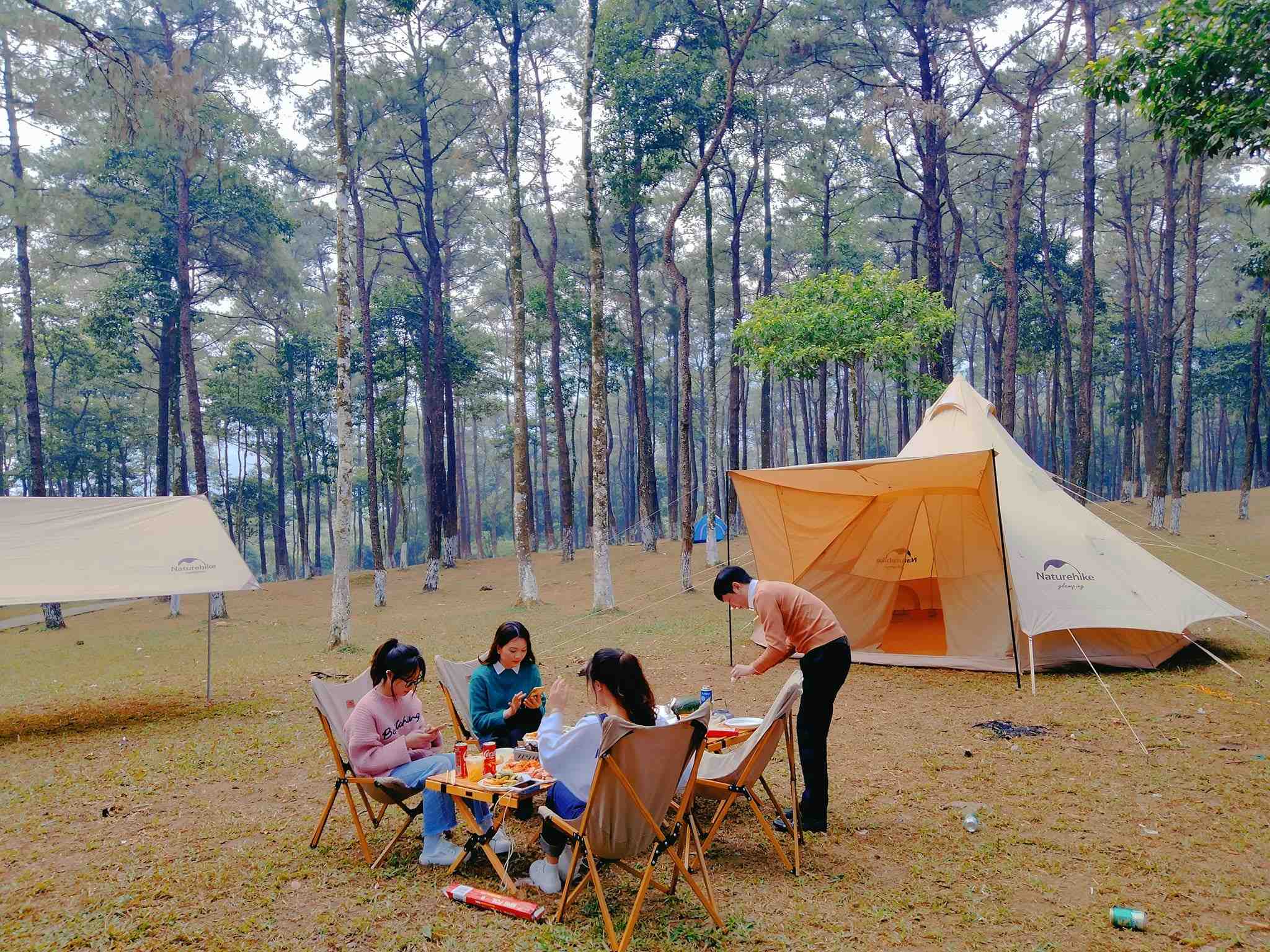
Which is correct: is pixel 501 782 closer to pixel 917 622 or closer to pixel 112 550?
pixel 112 550

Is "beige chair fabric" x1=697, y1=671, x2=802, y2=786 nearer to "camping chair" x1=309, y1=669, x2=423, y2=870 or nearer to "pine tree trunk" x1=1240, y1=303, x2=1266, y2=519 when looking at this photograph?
"camping chair" x1=309, y1=669, x2=423, y2=870

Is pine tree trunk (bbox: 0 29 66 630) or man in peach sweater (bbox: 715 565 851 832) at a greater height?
pine tree trunk (bbox: 0 29 66 630)

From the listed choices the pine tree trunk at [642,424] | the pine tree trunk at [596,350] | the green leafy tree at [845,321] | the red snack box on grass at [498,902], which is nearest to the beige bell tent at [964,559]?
the green leafy tree at [845,321]

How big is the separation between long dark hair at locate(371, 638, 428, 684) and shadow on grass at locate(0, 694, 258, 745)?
4.10 metres

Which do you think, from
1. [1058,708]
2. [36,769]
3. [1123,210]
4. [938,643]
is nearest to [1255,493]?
[1123,210]

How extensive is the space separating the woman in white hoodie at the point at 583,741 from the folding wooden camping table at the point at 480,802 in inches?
5.0

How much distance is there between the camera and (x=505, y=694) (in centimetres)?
431

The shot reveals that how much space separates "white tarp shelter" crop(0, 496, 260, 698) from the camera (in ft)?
19.9

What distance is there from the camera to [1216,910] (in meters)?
3.13

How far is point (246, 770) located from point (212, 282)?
644 inches

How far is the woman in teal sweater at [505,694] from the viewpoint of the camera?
4.16m

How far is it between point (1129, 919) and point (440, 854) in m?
2.95

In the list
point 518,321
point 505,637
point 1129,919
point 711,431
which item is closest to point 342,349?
point 518,321

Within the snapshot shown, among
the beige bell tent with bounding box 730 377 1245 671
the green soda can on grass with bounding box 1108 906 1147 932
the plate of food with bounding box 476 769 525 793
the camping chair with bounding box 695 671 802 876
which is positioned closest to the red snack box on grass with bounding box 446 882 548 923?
the plate of food with bounding box 476 769 525 793
